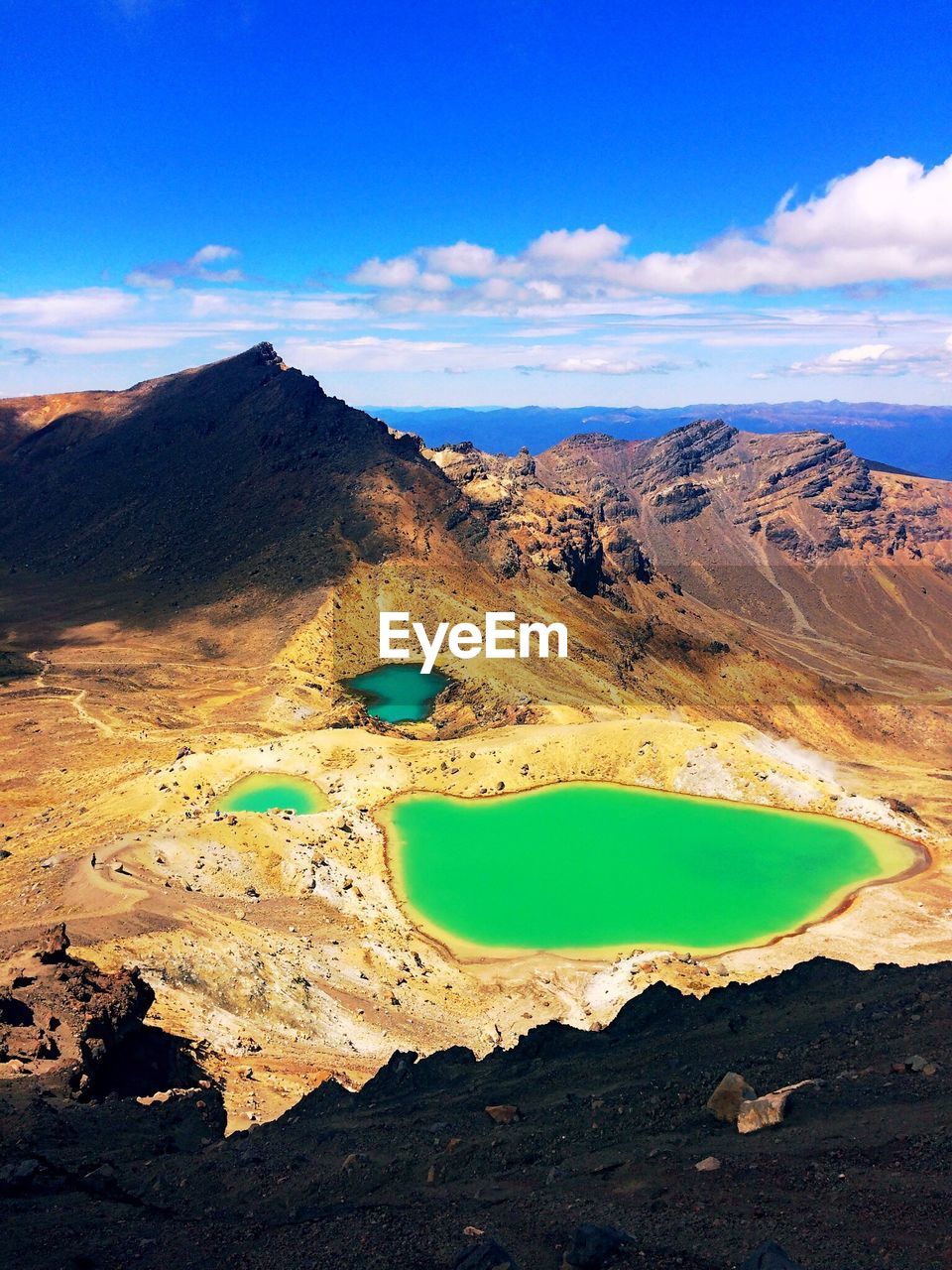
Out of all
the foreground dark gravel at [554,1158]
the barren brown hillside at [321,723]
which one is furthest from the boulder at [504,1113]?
the barren brown hillside at [321,723]

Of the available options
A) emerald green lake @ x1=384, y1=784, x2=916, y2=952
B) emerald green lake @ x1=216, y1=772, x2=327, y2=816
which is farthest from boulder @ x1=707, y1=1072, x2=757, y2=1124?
emerald green lake @ x1=216, y1=772, x2=327, y2=816

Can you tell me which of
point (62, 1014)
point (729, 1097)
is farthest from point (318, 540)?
point (729, 1097)

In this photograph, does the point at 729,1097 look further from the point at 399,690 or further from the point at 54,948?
the point at 399,690

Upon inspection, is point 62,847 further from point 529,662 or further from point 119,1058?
point 529,662

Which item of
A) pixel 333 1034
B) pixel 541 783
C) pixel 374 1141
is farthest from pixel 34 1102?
pixel 541 783

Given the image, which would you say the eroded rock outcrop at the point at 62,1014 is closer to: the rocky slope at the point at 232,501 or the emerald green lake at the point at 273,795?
the emerald green lake at the point at 273,795

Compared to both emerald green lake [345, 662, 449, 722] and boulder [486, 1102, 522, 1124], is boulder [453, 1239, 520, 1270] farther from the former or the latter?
emerald green lake [345, 662, 449, 722]
